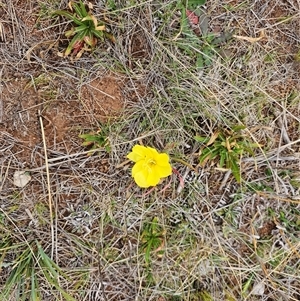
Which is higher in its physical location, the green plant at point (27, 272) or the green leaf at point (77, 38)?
the green leaf at point (77, 38)

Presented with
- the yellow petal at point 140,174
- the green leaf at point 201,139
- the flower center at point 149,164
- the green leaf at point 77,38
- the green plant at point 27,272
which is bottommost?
the green plant at point 27,272

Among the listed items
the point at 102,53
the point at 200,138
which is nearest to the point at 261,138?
the point at 200,138

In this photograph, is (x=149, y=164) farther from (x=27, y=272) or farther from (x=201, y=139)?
(x=27, y=272)

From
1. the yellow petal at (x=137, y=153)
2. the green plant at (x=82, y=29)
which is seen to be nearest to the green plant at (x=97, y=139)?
the yellow petal at (x=137, y=153)

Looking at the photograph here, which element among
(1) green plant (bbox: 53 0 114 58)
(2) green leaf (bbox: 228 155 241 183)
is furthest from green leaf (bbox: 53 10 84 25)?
(2) green leaf (bbox: 228 155 241 183)

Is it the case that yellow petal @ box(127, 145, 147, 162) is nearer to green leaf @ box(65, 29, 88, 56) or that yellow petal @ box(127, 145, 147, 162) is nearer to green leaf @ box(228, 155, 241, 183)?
green leaf @ box(228, 155, 241, 183)

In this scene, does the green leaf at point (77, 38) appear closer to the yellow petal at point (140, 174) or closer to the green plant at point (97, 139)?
the green plant at point (97, 139)

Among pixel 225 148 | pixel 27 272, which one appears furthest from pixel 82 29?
pixel 27 272

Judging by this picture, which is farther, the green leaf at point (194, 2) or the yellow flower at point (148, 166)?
the green leaf at point (194, 2)
